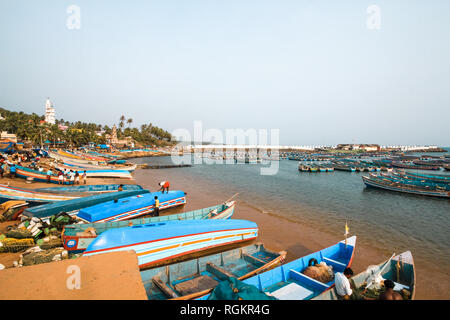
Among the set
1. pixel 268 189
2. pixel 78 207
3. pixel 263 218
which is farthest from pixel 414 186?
pixel 78 207

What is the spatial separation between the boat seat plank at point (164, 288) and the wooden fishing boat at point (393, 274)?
22.4ft

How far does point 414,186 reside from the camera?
3728 centimetres

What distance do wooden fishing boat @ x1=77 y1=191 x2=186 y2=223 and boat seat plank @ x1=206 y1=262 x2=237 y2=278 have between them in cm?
930

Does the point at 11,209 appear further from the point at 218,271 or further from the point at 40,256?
the point at 218,271

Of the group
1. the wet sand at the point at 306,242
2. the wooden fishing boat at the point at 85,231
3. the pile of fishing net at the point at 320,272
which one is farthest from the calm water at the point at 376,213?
the wooden fishing boat at the point at 85,231

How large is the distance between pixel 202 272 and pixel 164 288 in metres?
2.30

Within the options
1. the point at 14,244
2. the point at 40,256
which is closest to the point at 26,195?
the point at 14,244

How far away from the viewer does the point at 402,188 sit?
3766cm

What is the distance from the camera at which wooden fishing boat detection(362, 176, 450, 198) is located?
34.6 m

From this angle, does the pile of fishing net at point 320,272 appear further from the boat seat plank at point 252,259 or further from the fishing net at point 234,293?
the fishing net at point 234,293

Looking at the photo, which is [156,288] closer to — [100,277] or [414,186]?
[100,277]

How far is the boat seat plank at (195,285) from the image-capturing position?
29.0 feet

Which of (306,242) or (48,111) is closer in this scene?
(306,242)

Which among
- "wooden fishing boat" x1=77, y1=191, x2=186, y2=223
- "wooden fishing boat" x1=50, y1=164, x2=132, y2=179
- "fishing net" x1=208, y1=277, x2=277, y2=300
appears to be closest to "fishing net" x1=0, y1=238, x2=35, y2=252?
"wooden fishing boat" x1=77, y1=191, x2=186, y2=223
